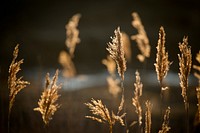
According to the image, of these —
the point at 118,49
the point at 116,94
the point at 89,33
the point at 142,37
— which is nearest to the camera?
the point at 118,49

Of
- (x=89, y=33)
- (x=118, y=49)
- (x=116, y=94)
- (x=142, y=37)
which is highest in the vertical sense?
(x=89, y=33)

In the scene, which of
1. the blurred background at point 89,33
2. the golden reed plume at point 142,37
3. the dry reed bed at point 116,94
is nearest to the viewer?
the dry reed bed at point 116,94

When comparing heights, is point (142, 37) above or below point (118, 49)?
above

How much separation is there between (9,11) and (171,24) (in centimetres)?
716


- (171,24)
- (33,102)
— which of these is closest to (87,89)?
(33,102)

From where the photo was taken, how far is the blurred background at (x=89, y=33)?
30.2ft

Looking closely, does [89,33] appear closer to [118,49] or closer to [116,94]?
[116,94]

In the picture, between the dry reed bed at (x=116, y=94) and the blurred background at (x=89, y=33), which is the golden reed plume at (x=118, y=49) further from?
the blurred background at (x=89, y=33)

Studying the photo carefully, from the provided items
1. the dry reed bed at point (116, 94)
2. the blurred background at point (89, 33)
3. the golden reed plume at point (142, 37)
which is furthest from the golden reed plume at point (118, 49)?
the blurred background at point (89, 33)

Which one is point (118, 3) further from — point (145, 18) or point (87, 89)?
point (87, 89)

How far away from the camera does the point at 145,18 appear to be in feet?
57.2

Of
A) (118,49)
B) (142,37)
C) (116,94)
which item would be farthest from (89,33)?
(118,49)

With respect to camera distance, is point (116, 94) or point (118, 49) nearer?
point (118, 49)

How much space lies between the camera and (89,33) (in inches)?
642
